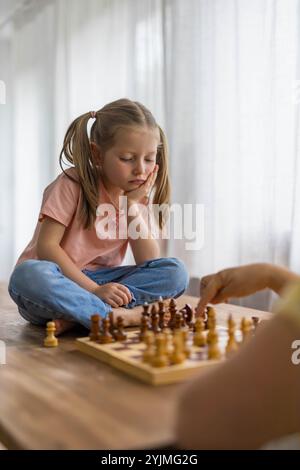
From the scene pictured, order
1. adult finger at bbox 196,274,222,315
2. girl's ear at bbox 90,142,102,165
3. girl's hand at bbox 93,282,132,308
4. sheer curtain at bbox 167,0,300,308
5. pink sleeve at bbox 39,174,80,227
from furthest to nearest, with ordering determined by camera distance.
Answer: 1. sheer curtain at bbox 167,0,300,308
2. girl's ear at bbox 90,142,102,165
3. pink sleeve at bbox 39,174,80,227
4. girl's hand at bbox 93,282,132,308
5. adult finger at bbox 196,274,222,315

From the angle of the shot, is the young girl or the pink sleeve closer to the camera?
the young girl

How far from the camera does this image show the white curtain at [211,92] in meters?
2.15

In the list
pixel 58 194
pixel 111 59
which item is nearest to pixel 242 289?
pixel 58 194

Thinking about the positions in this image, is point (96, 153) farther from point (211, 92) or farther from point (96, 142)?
point (211, 92)

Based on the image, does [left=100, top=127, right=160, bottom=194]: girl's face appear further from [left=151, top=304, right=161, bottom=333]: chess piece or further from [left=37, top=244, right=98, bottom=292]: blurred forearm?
[left=151, top=304, right=161, bottom=333]: chess piece

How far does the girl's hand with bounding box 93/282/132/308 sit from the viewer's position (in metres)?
1.60

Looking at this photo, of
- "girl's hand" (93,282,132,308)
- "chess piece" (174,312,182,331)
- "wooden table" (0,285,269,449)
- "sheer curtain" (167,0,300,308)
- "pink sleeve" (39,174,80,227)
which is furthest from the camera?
"sheer curtain" (167,0,300,308)

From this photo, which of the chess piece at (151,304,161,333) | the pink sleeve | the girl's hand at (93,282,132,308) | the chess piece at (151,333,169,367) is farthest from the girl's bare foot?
the chess piece at (151,333,169,367)

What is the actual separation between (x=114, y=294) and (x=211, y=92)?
1.28 meters

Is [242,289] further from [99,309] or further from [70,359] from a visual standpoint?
[99,309]

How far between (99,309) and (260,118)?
3.67 feet

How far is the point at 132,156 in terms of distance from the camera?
1744 mm
